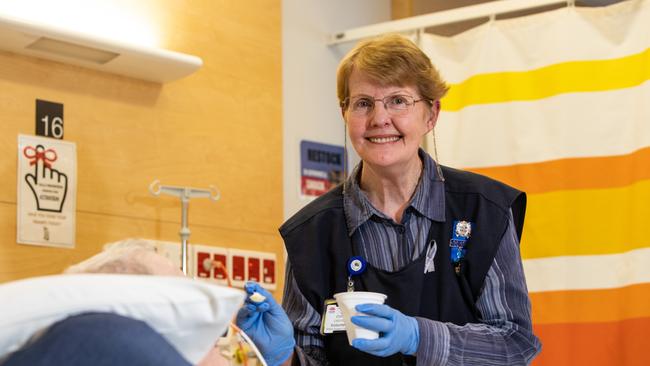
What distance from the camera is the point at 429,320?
2.35m

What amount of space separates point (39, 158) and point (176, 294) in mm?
2200

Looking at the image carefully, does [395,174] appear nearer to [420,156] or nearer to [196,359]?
[420,156]

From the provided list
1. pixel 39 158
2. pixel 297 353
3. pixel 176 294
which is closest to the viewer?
pixel 176 294

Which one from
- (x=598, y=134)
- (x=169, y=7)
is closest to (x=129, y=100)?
(x=169, y=7)

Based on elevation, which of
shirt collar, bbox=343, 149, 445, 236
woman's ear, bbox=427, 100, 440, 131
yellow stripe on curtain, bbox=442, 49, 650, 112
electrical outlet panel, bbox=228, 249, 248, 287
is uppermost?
yellow stripe on curtain, bbox=442, 49, 650, 112

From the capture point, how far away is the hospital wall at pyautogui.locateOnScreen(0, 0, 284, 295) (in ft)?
11.1

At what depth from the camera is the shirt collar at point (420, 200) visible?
99.7 inches

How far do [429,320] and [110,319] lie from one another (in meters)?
1.26

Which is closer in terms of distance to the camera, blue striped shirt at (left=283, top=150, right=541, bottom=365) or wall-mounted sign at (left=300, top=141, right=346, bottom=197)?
blue striped shirt at (left=283, top=150, right=541, bottom=365)

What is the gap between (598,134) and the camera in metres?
3.73

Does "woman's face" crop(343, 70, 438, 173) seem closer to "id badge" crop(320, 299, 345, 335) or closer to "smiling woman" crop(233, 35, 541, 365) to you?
"smiling woman" crop(233, 35, 541, 365)

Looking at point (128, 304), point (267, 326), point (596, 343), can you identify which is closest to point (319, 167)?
point (596, 343)

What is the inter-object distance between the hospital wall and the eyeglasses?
1256mm

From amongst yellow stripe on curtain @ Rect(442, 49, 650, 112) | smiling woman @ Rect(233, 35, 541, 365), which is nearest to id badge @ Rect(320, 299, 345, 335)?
smiling woman @ Rect(233, 35, 541, 365)
